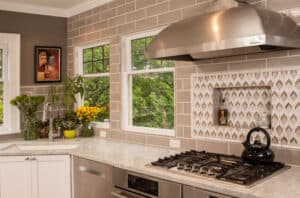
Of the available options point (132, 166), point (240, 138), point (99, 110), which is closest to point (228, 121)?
point (240, 138)

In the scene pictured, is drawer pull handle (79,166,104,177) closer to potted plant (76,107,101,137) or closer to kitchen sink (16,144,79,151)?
kitchen sink (16,144,79,151)

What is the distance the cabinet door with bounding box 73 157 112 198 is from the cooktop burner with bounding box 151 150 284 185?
1.81 ft

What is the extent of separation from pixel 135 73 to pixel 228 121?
1.32 metres

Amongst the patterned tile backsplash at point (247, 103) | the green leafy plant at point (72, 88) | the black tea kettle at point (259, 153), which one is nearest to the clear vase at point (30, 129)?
the green leafy plant at point (72, 88)

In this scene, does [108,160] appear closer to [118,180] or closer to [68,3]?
[118,180]

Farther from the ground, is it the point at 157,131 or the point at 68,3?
the point at 68,3

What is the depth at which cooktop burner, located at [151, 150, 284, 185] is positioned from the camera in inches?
82.1

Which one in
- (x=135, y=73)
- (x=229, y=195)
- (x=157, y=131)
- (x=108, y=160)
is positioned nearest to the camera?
(x=229, y=195)

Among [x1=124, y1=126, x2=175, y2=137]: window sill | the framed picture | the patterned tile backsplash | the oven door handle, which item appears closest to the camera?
the patterned tile backsplash

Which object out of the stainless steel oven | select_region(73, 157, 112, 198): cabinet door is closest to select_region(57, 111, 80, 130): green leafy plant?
select_region(73, 157, 112, 198): cabinet door

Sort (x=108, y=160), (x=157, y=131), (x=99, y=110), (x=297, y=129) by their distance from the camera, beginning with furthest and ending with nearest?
(x=99, y=110) < (x=157, y=131) < (x=108, y=160) < (x=297, y=129)

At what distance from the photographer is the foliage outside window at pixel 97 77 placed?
4.32 meters

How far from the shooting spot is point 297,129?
2383mm

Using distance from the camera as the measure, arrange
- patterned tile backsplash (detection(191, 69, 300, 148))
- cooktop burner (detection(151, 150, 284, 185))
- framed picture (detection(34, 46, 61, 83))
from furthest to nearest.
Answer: framed picture (detection(34, 46, 61, 83))
patterned tile backsplash (detection(191, 69, 300, 148))
cooktop burner (detection(151, 150, 284, 185))
